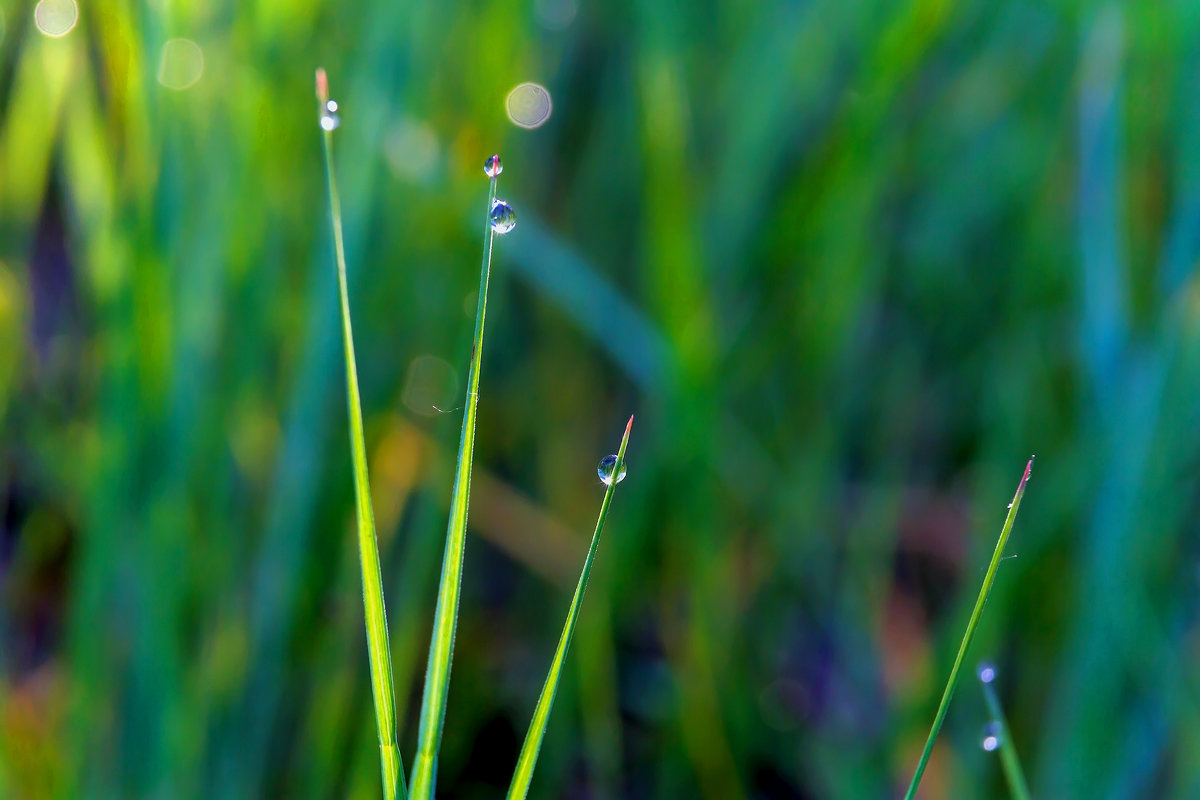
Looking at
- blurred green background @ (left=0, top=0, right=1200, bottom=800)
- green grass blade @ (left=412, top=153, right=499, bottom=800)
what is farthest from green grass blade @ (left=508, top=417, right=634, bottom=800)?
blurred green background @ (left=0, top=0, right=1200, bottom=800)

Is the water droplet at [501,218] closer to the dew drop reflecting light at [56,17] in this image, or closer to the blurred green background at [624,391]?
the blurred green background at [624,391]

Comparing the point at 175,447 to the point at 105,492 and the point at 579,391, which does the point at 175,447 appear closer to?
the point at 105,492

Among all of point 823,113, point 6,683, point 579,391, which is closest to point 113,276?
point 6,683

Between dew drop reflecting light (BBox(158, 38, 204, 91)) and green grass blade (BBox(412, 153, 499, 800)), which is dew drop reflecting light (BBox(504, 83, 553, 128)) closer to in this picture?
dew drop reflecting light (BBox(158, 38, 204, 91))

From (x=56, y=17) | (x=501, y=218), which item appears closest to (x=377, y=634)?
(x=501, y=218)

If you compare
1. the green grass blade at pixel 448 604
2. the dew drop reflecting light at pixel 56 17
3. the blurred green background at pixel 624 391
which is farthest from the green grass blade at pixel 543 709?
the dew drop reflecting light at pixel 56 17

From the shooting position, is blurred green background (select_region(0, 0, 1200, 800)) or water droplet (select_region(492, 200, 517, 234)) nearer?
water droplet (select_region(492, 200, 517, 234))
